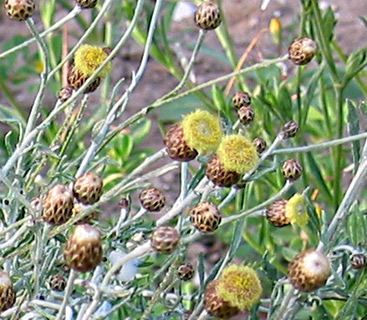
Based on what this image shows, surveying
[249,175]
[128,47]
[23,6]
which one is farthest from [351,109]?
[128,47]

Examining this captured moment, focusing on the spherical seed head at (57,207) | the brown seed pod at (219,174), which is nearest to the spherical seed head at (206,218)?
the brown seed pod at (219,174)

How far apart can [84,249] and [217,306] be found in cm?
15

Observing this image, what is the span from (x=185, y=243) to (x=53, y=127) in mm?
961

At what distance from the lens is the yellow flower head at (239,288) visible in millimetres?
871

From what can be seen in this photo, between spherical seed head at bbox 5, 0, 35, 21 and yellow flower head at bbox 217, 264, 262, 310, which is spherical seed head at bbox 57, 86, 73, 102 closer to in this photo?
spherical seed head at bbox 5, 0, 35, 21

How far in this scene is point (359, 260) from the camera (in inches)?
42.8

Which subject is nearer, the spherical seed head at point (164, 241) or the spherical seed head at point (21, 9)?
the spherical seed head at point (164, 241)

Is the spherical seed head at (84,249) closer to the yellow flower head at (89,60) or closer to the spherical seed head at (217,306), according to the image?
the spherical seed head at (217,306)

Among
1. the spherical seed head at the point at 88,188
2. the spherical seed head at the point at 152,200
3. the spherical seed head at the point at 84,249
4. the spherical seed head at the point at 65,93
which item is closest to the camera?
the spherical seed head at the point at 84,249

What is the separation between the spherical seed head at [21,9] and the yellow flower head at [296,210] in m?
0.35

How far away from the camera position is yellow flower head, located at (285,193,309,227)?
1.00 m

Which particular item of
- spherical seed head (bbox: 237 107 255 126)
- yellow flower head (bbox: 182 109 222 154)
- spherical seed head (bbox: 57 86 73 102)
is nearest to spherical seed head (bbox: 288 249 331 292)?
yellow flower head (bbox: 182 109 222 154)

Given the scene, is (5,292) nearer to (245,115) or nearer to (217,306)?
(217,306)

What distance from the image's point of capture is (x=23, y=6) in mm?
1033
